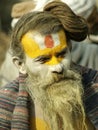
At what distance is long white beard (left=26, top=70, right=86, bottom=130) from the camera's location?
4.82 metres

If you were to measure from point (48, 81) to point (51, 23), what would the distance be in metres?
0.40

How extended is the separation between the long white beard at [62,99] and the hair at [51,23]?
0.88ft

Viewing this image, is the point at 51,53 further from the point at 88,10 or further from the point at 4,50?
the point at 4,50

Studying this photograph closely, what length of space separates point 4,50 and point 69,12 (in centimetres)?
572

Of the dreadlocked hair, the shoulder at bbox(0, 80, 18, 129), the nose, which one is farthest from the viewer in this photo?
the shoulder at bbox(0, 80, 18, 129)

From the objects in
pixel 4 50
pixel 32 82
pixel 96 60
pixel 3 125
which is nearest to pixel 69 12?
pixel 32 82

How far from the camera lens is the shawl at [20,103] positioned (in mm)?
4902

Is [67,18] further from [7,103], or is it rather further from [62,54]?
[7,103]

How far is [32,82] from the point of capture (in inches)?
→ 194

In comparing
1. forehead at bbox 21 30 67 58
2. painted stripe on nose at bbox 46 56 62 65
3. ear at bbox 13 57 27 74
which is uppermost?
forehead at bbox 21 30 67 58

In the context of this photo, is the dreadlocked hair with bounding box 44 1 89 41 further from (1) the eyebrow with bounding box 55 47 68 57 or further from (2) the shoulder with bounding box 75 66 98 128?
(2) the shoulder with bounding box 75 66 98 128

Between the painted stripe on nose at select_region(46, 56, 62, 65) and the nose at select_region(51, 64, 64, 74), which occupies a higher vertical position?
the painted stripe on nose at select_region(46, 56, 62, 65)

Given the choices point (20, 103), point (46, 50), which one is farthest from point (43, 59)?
point (20, 103)

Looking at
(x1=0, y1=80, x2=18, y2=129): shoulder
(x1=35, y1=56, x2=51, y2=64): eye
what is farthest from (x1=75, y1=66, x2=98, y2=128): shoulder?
(x1=0, y1=80, x2=18, y2=129): shoulder
